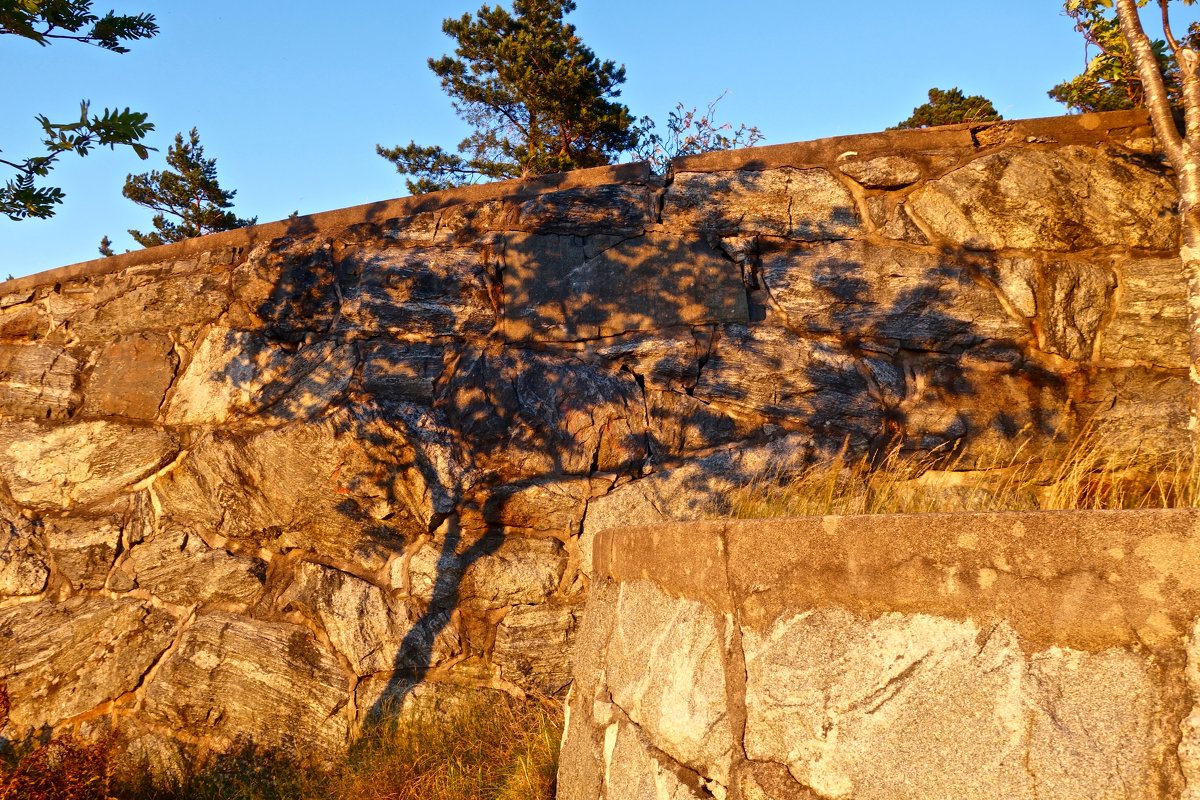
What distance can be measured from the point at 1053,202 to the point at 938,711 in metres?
3.81

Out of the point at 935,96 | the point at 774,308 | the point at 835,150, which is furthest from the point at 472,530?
the point at 935,96

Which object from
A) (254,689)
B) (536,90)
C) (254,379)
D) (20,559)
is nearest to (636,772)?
(254,689)

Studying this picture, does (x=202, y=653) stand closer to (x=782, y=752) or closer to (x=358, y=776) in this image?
(x=358, y=776)

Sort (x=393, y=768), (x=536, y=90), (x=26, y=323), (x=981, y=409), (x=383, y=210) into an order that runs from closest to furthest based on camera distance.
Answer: (x=393, y=768)
(x=981, y=409)
(x=383, y=210)
(x=26, y=323)
(x=536, y=90)

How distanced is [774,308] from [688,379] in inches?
24.0

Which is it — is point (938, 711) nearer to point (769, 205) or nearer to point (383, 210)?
point (769, 205)

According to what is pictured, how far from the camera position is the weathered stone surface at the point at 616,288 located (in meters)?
4.86

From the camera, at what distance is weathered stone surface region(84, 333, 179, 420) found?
5.41 metres

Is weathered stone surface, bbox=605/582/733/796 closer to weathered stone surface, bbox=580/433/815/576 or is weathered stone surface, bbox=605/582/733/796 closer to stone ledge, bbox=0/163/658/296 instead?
weathered stone surface, bbox=580/433/815/576

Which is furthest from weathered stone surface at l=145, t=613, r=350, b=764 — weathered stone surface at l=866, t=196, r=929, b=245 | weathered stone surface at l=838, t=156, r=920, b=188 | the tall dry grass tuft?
weathered stone surface at l=838, t=156, r=920, b=188

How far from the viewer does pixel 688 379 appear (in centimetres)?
474

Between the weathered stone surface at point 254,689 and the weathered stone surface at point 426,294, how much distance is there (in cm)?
172

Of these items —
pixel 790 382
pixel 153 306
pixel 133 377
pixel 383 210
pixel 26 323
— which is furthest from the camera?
pixel 26 323

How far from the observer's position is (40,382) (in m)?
5.65
